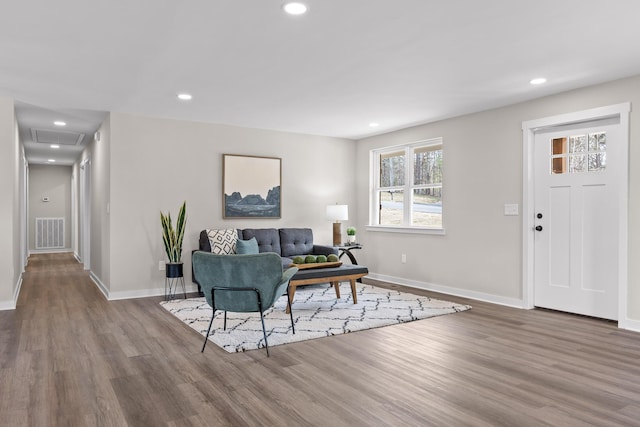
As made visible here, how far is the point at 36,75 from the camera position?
3.88m

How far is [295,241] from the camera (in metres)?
6.28

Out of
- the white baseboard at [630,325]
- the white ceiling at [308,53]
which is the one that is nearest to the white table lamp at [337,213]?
the white ceiling at [308,53]

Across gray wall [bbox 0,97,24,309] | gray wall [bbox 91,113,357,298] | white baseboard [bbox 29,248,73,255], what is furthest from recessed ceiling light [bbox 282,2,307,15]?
white baseboard [bbox 29,248,73,255]

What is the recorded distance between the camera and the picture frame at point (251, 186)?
612 cm

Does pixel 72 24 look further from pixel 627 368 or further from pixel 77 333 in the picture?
pixel 627 368

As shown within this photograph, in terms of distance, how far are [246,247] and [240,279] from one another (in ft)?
7.46

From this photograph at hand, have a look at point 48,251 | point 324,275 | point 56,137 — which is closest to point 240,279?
point 324,275

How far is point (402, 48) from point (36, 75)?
3.14m

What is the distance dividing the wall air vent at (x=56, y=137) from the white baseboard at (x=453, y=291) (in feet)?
16.6

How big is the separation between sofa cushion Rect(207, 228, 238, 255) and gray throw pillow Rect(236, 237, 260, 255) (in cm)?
16

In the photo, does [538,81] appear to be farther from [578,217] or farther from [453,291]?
[453,291]

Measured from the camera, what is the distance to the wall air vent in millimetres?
6535

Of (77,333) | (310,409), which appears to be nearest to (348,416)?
(310,409)

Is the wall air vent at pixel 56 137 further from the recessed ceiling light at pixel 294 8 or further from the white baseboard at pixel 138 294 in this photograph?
the recessed ceiling light at pixel 294 8
